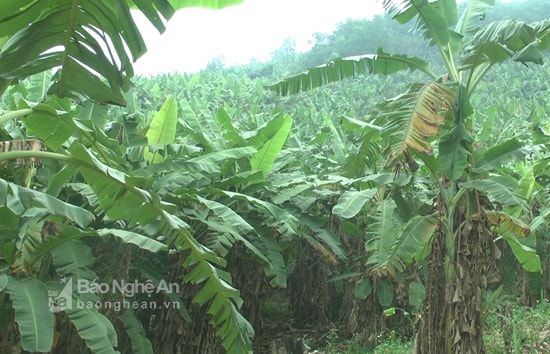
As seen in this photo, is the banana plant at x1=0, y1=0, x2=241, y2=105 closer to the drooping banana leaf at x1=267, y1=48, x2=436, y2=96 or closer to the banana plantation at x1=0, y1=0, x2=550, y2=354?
the banana plantation at x1=0, y1=0, x2=550, y2=354

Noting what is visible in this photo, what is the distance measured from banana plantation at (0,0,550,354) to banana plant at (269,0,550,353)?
0.02 metres

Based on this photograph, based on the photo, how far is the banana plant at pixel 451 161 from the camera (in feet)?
13.4

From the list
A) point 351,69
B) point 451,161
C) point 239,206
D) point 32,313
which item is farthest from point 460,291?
point 32,313

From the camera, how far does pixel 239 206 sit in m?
5.88

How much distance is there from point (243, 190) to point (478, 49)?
2.78 m

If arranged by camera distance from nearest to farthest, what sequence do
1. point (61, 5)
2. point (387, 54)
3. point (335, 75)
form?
point (61, 5)
point (387, 54)
point (335, 75)

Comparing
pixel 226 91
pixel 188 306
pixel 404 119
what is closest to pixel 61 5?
pixel 404 119

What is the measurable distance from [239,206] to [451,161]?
249cm

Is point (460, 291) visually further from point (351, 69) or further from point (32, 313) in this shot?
point (32, 313)

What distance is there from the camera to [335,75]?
16.8 ft

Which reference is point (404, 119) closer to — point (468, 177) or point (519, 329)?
point (468, 177)

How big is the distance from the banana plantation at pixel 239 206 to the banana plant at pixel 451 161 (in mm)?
16

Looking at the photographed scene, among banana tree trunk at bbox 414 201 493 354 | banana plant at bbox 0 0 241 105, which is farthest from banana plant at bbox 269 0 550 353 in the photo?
banana plant at bbox 0 0 241 105

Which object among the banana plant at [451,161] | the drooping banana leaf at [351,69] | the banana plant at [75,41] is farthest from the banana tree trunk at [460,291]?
the banana plant at [75,41]
